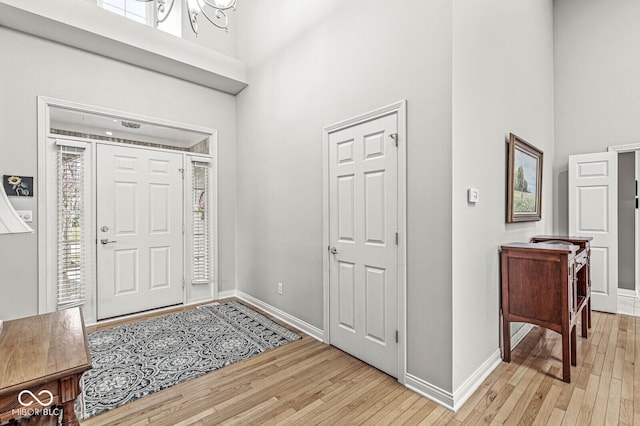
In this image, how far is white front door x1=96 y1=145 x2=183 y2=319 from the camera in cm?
349

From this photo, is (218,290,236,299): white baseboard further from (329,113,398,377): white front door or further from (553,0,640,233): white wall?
(553,0,640,233): white wall

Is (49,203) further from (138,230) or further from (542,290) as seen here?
(542,290)

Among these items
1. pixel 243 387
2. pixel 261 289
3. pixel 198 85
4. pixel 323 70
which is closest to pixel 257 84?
pixel 198 85

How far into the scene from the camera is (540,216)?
11.2ft

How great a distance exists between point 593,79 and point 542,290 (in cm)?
343

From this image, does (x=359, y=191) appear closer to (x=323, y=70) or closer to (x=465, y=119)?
(x=465, y=119)

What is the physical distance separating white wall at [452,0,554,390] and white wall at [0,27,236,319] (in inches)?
133

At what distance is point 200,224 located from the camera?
4.18 meters

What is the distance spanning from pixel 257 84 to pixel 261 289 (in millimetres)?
2600

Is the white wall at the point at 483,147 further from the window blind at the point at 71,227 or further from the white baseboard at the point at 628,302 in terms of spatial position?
the window blind at the point at 71,227

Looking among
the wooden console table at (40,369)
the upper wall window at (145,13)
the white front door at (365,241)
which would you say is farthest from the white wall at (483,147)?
the upper wall window at (145,13)

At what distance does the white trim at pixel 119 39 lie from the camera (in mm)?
2777

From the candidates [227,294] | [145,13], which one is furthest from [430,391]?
[145,13]

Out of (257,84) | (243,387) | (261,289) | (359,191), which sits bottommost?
(243,387)
